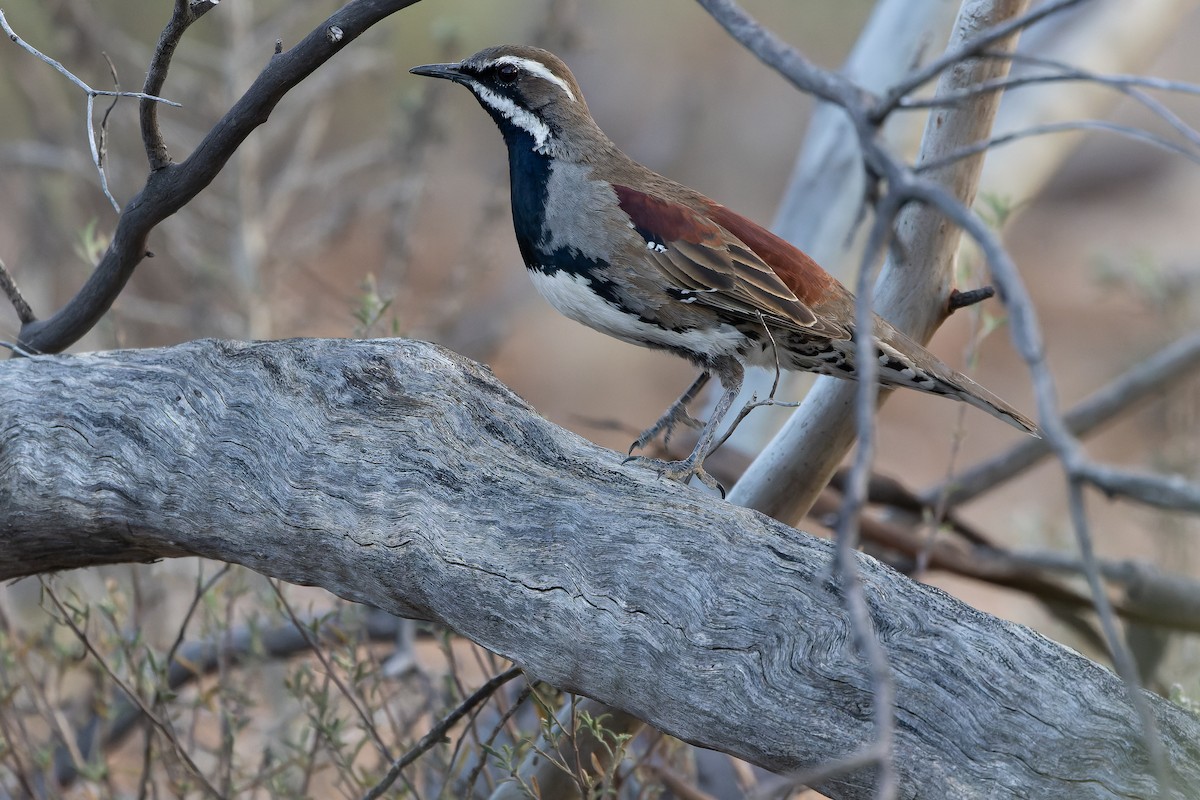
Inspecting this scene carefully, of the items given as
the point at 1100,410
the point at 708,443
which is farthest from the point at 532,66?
the point at 1100,410

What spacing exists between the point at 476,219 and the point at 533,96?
703 cm

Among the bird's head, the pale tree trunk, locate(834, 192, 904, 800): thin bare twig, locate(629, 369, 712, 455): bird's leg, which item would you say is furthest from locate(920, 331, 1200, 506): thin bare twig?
locate(834, 192, 904, 800): thin bare twig

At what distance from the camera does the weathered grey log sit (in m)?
2.01

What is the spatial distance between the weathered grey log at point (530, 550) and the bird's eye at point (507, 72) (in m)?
1.04

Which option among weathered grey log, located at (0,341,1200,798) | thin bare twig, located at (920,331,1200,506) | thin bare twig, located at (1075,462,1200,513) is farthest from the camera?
thin bare twig, located at (920,331,1200,506)

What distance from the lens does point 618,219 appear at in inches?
121

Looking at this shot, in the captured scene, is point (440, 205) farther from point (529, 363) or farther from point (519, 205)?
point (519, 205)

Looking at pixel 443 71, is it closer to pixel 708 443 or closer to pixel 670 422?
pixel 670 422

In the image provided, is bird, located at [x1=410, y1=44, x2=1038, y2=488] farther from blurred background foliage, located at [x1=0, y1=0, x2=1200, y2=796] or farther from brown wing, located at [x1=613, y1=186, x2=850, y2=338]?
blurred background foliage, located at [x1=0, y1=0, x2=1200, y2=796]

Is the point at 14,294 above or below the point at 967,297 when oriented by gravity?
below

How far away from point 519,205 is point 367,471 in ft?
3.68

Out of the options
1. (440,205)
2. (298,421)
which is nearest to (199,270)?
(298,421)

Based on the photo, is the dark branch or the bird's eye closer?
the dark branch

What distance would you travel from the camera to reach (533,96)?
11.0 feet
